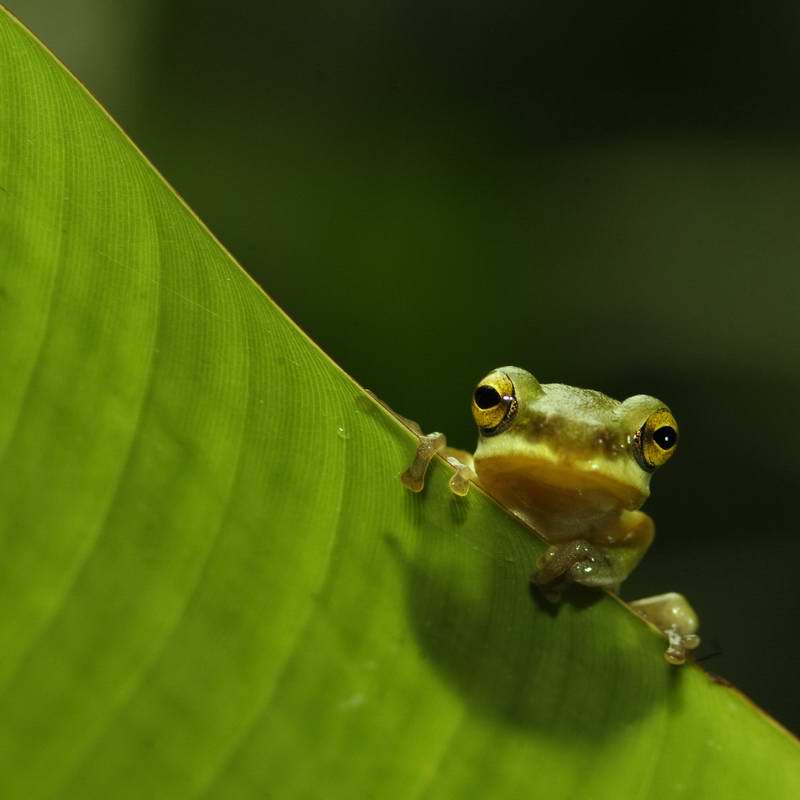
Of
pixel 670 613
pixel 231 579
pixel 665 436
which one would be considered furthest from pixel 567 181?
pixel 231 579

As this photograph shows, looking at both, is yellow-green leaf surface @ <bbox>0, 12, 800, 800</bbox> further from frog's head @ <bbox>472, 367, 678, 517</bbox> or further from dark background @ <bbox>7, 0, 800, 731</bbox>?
dark background @ <bbox>7, 0, 800, 731</bbox>

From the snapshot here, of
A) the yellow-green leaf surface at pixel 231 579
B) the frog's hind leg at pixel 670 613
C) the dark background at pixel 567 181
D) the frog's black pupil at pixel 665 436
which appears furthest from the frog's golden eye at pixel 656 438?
the dark background at pixel 567 181

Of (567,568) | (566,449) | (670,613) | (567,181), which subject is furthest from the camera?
(567,181)

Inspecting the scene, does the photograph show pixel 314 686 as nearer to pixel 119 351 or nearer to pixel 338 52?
pixel 119 351

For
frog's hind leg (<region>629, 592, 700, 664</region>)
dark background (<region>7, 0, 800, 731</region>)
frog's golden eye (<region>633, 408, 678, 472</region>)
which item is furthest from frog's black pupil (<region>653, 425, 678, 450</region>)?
dark background (<region>7, 0, 800, 731</region>)

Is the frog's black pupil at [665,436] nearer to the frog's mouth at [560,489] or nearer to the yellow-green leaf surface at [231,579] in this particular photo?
the frog's mouth at [560,489]

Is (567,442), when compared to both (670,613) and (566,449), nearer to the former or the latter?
(566,449)
